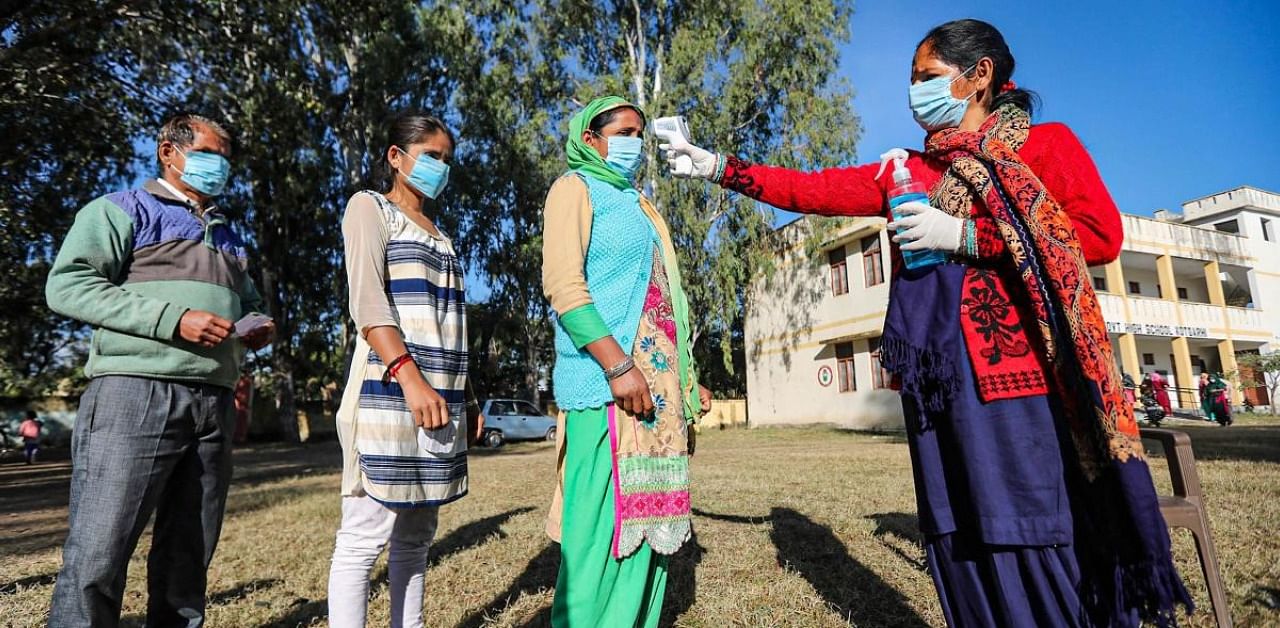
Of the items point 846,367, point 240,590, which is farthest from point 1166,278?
point 240,590

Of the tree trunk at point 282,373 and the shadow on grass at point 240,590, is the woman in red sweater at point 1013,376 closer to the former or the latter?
the shadow on grass at point 240,590

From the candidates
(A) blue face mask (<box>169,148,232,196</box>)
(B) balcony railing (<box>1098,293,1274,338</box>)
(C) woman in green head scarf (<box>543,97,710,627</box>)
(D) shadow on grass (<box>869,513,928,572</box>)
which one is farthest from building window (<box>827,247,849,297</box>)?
(A) blue face mask (<box>169,148,232,196</box>)

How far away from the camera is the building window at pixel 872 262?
62.9ft

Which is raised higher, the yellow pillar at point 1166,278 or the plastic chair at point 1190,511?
the yellow pillar at point 1166,278

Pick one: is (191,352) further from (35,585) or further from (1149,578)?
(35,585)

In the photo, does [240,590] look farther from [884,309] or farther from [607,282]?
[884,309]

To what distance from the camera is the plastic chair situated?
211cm

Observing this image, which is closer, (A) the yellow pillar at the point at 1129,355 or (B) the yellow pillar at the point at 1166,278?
(A) the yellow pillar at the point at 1129,355

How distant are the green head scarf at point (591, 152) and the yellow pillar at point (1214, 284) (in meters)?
29.7

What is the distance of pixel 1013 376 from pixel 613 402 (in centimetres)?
106

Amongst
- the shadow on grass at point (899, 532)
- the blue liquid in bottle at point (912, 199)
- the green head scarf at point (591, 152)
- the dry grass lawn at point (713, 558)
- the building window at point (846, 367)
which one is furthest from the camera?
the building window at point (846, 367)

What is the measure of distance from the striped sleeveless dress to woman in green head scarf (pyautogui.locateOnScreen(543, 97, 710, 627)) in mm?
346

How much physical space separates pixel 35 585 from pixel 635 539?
12.7ft

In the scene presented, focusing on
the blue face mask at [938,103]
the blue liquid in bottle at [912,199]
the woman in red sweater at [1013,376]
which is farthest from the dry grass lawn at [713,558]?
the blue face mask at [938,103]
